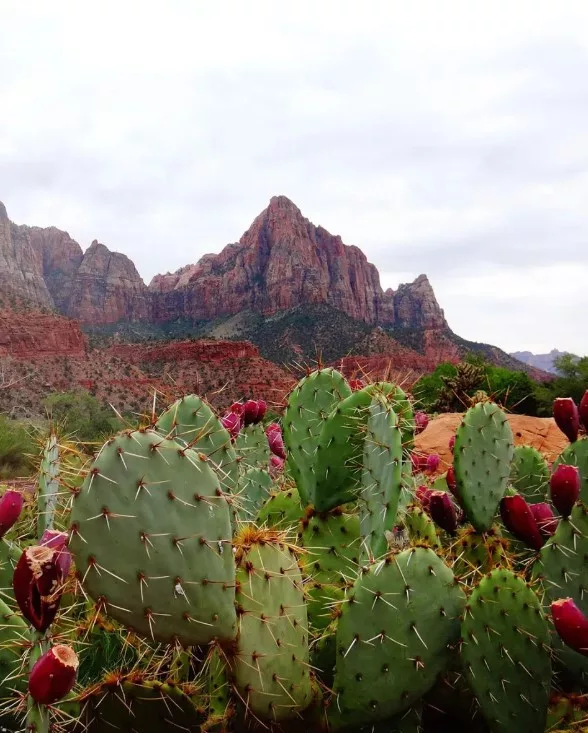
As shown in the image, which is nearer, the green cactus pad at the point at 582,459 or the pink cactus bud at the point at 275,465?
the green cactus pad at the point at 582,459

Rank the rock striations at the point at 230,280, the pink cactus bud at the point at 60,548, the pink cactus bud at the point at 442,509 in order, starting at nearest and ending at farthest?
1. the pink cactus bud at the point at 60,548
2. the pink cactus bud at the point at 442,509
3. the rock striations at the point at 230,280

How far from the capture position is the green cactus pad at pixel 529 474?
4043 mm

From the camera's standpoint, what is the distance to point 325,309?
68.0m

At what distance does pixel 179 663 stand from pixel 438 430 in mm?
9134

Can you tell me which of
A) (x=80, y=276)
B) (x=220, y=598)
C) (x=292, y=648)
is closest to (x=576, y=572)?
(x=292, y=648)

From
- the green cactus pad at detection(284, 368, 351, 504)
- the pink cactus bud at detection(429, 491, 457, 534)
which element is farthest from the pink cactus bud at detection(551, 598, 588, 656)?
the green cactus pad at detection(284, 368, 351, 504)

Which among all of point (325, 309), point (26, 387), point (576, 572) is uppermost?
point (325, 309)

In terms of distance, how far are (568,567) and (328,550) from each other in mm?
958

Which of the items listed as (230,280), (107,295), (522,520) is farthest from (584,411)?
(107,295)

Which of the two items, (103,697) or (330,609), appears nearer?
(103,697)

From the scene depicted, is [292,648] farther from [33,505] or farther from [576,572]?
[33,505]

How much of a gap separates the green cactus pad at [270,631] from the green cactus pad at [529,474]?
244 cm

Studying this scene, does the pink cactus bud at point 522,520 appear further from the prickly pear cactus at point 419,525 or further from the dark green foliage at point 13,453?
the dark green foliage at point 13,453

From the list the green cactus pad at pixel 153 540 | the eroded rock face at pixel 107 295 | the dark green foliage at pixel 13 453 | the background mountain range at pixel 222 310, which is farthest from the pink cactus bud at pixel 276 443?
the eroded rock face at pixel 107 295
